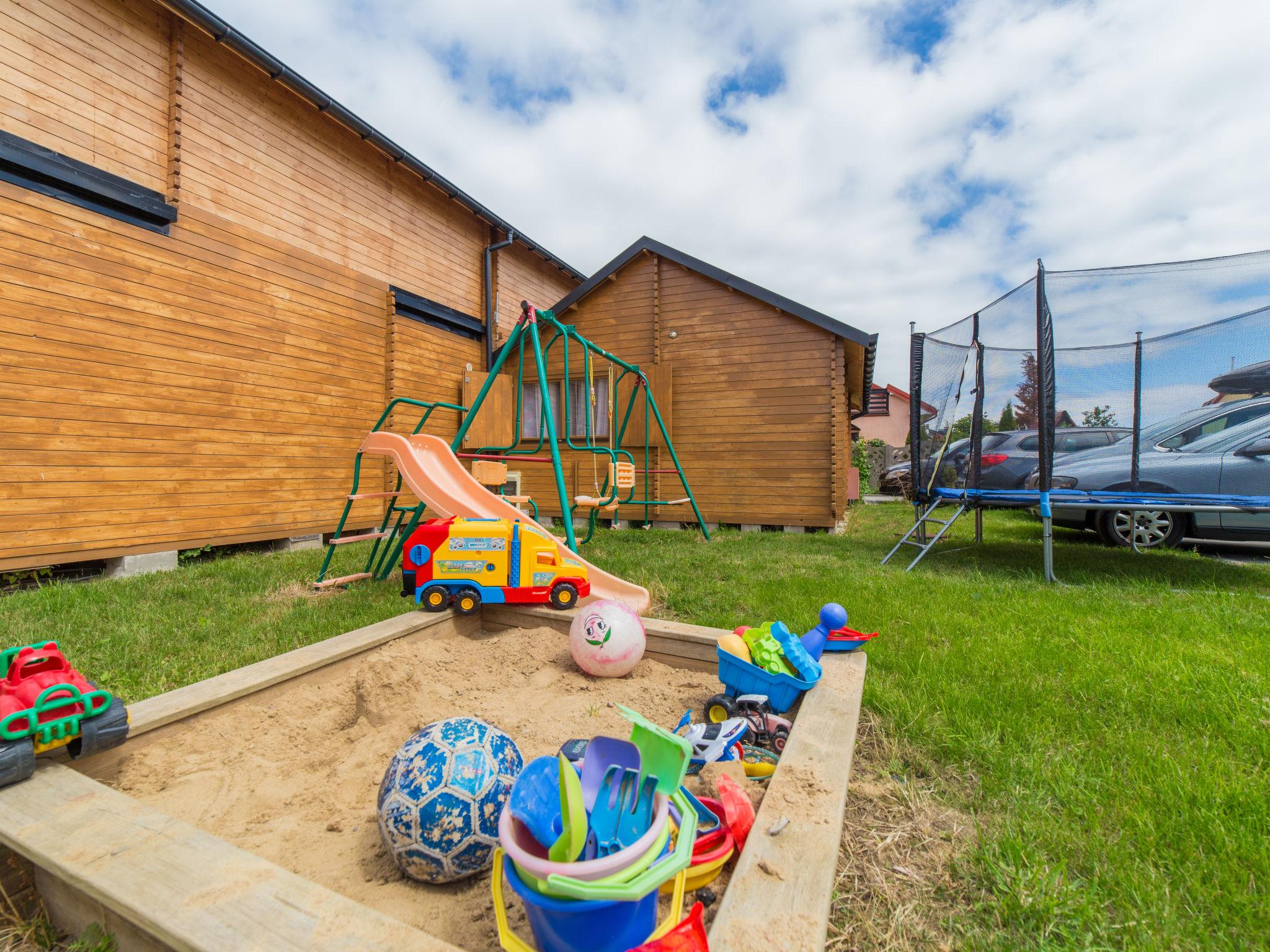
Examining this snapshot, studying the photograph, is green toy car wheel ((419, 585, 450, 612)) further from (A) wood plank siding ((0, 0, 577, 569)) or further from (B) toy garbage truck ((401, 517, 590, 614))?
(A) wood plank siding ((0, 0, 577, 569))

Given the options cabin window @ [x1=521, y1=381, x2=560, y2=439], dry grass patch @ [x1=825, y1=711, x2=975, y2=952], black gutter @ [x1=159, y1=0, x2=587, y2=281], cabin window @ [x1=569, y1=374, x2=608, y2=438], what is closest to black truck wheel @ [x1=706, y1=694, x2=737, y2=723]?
dry grass patch @ [x1=825, y1=711, x2=975, y2=952]

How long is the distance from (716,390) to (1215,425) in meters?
5.63

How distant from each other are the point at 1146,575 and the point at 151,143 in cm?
964

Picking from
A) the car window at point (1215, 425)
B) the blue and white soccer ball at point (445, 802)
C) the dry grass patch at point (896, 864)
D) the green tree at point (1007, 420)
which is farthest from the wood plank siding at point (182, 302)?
the car window at point (1215, 425)

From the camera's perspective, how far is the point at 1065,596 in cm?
404

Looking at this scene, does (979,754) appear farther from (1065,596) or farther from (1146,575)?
(1146,575)

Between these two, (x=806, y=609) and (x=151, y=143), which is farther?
(x=151, y=143)

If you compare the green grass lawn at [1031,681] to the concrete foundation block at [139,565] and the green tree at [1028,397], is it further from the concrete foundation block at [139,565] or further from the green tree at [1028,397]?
the green tree at [1028,397]

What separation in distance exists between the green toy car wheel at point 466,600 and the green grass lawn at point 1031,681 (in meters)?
0.65

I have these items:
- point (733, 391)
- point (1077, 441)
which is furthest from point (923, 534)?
point (733, 391)

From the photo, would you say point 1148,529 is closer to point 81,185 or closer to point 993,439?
point 993,439

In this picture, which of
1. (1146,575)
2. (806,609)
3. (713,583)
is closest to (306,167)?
(713,583)

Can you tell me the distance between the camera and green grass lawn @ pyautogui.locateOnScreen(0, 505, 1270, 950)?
131 cm

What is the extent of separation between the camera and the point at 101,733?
162 cm
